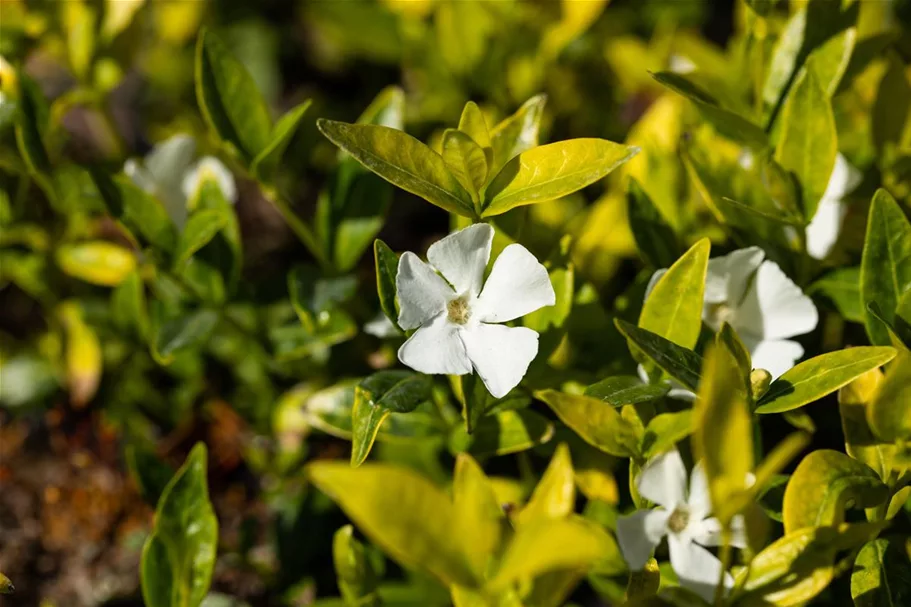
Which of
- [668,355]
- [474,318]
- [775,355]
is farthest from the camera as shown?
[775,355]

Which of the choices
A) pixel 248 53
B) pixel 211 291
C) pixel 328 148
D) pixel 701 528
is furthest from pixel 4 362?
pixel 701 528

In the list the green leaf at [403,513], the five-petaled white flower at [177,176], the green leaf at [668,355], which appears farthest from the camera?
the five-petaled white flower at [177,176]

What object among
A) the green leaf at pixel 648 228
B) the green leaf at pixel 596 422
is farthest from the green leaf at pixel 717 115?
the green leaf at pixel 596 422

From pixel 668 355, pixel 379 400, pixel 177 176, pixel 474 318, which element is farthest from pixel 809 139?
pixel 177 176

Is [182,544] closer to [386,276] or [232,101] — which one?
[386,276]

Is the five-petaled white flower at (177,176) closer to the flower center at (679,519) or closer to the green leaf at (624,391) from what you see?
the green leaf at (624,391)

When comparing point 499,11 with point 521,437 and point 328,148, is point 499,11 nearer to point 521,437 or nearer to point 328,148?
point 328,148
